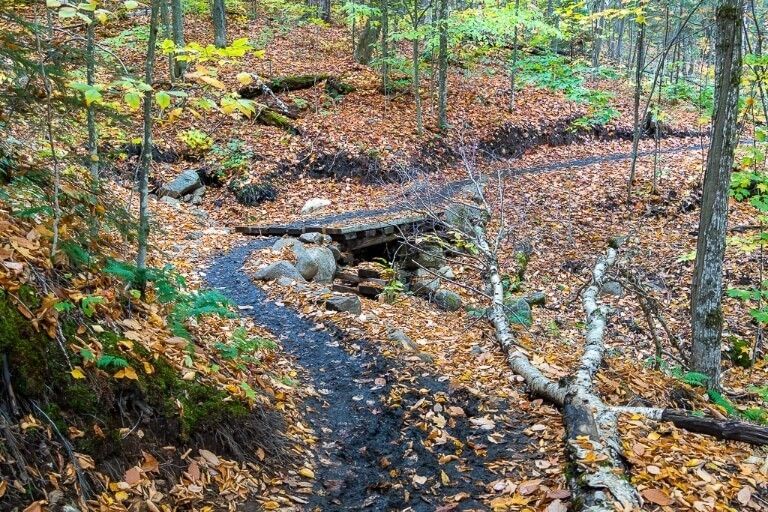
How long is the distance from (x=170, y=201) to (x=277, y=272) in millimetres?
5541

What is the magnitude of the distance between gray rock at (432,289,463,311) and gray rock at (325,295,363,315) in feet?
7.66

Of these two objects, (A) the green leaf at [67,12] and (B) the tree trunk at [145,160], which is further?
(B) the tree trunk at [145,160]

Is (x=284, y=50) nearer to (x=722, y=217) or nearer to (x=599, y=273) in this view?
(x=599, y=273)

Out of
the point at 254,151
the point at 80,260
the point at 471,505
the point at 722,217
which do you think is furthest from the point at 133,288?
the point at 254,151

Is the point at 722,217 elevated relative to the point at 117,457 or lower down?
elevated

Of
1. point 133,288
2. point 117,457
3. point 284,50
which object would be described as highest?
point 284,50

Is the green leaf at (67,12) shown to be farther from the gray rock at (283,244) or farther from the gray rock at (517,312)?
the gray rock at (283,244)

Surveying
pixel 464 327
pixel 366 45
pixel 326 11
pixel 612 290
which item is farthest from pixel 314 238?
pixel 326 11

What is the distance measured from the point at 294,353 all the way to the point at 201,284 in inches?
96.8

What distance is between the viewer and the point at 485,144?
17.9 meters

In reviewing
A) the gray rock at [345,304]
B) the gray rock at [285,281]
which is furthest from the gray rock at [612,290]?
the gray rock at [285,281]

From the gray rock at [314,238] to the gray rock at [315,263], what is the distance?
54cm

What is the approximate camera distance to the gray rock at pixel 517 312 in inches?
281

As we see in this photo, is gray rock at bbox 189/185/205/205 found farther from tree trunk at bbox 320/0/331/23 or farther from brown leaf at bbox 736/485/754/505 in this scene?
tree trunk at bbox 320/0/331/23
